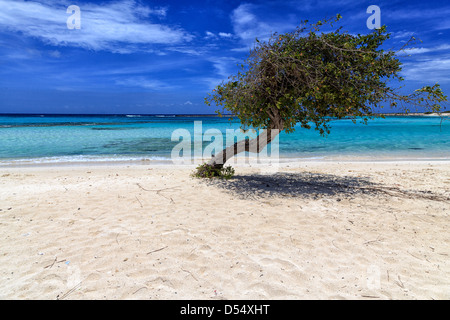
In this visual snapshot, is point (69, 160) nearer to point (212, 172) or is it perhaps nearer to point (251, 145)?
point (212, 172)

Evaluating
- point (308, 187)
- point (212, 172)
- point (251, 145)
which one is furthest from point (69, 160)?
point (308, 187)

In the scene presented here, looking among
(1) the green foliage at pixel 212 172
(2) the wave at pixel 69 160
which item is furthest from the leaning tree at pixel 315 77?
(2) the wave at pixel 69 160

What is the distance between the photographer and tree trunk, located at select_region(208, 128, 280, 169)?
7.78 metres

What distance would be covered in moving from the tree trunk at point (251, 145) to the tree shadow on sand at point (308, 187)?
2.47 ft

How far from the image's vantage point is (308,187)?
25.9ft

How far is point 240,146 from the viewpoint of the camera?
27.6ft

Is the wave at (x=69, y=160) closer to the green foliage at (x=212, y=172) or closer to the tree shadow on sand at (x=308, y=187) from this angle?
the green foliage at (x=212, y=172)

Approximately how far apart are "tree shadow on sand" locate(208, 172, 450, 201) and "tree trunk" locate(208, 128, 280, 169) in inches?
29.6

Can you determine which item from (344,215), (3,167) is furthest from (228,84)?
(3,167)

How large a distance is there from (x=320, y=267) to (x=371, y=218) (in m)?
2.33

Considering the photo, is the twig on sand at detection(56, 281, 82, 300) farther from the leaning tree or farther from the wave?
the wave

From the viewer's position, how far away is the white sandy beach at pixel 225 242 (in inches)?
133

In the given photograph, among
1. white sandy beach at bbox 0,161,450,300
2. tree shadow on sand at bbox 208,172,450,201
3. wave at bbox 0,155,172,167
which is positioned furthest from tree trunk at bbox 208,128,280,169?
wave at bbox 0,155,172,167
